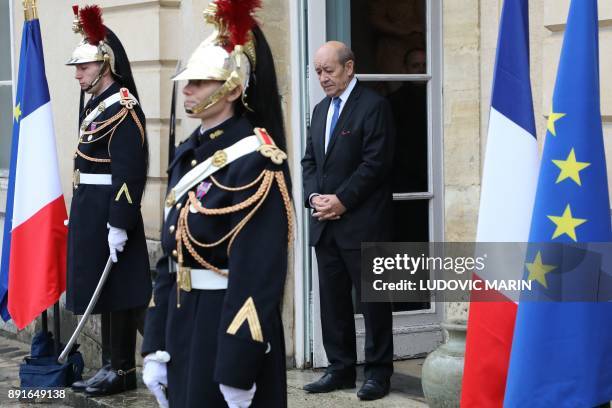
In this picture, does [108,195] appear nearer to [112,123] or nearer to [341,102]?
[112,123]

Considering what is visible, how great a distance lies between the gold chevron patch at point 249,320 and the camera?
379 cm

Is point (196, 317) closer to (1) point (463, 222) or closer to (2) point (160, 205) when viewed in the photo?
(1) point (463, 222)

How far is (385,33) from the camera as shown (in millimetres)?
7191

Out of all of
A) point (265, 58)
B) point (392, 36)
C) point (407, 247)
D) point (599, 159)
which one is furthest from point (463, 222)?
point (265, 58)

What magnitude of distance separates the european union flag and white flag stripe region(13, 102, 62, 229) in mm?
3423

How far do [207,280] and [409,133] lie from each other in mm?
3366

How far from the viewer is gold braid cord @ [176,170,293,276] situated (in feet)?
12.8

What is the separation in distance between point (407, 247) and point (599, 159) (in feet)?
8.67

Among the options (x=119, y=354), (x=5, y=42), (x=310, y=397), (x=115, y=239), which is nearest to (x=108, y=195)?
(x=115, y=239)

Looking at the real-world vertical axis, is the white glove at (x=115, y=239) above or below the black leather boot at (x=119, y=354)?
above

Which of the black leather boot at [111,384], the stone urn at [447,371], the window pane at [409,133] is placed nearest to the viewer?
the stone urn at [447,371]

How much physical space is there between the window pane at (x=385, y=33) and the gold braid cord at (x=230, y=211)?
3267 mm

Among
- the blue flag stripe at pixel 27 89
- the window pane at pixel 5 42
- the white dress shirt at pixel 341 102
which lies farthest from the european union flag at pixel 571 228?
Answer: the window pane at pixel 5 42

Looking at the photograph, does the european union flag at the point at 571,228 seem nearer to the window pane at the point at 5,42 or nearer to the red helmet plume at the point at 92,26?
the red helmet plume at the point at 92,26
